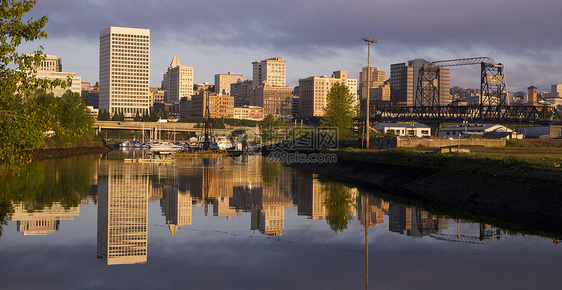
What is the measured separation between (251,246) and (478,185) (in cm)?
2495

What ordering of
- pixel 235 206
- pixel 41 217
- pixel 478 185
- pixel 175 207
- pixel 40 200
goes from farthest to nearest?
pixel 478 185 → pixel 235 206 → pixel 40 200 → pixel 175 207 → pixel 41 217

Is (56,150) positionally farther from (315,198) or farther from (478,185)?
(478,185)

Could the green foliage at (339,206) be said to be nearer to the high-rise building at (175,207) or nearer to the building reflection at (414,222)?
the building reflection at (414,222)

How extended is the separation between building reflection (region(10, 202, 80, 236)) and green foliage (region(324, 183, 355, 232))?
15.6m

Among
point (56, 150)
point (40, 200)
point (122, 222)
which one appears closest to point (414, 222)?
point (122, 222)

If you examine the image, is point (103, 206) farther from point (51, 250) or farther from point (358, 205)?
point (358, 205)

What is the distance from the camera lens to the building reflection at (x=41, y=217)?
98.0 feet

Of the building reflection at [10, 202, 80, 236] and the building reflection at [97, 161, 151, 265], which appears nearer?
the building reflection at [97, 161, 151, 265]

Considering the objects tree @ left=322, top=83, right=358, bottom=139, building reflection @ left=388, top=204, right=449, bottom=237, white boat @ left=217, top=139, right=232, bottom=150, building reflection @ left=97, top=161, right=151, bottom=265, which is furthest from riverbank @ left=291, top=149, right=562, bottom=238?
white boat @ left=217, top=139, right=232, bottom=150

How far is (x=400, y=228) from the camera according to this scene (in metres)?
32.9

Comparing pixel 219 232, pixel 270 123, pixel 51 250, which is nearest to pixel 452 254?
pixel 219 232

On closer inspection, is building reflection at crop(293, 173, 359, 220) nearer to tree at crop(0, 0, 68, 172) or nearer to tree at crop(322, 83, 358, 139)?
tree at crop(0, 0, 68, 172)

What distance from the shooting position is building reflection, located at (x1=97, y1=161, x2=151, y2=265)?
24.4 meters

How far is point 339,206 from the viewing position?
42.7 m
